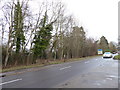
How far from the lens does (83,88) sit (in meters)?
6.67

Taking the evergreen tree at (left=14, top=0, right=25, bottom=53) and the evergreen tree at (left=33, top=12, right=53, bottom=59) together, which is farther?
the evergreen tree at (left=33, top=12, right=53, bottom=59)

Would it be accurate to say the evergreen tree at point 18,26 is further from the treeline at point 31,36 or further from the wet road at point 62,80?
the wet road at point 62,80

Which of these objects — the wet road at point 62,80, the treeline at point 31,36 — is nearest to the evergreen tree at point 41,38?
the treeline at point 31,36

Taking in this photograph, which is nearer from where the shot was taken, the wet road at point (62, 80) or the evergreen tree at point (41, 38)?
the wet road at point (62, 80)

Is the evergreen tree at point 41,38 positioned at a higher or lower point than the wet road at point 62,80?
higher

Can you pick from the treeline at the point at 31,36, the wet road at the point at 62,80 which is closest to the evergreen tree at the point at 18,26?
the treeline at the point at 31,36

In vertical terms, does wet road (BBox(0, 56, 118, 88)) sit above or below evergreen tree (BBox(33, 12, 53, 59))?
below

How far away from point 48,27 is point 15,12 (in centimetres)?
869

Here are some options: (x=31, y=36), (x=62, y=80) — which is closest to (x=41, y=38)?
(x=31, y=36)

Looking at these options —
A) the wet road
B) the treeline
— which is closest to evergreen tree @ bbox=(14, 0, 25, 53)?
the treeline

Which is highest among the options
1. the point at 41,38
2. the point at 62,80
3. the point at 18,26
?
the point at 18,26

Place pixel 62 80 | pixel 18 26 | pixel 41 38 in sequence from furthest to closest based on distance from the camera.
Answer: pixel 41 38, pixel 18 26, pixel 62 80

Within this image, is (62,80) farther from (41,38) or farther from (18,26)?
(41,38)

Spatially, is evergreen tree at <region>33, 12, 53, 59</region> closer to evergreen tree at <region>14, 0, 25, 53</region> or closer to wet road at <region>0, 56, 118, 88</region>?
evergreen tree at <region>14, 0, 25, 53</region>
